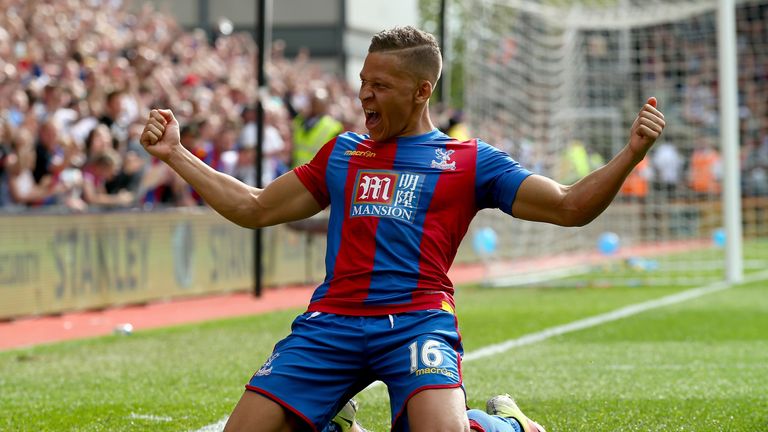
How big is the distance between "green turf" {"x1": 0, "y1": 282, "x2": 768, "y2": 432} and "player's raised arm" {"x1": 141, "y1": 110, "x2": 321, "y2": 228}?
151cm

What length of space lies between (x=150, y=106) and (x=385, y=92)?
1112 centimetres

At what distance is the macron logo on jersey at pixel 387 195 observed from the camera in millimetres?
4836

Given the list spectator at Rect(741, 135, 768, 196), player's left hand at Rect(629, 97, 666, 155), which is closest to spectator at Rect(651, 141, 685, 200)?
spectator at Rect(741, 135, 768, 196)

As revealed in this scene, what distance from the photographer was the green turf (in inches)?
256

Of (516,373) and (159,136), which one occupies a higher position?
(159,136)

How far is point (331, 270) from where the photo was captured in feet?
16.1

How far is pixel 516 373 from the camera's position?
817 centimetres

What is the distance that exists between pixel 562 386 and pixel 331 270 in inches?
119

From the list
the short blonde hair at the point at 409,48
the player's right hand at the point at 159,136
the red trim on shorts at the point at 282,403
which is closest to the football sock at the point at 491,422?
the red trim on shorts at the point at 282,403

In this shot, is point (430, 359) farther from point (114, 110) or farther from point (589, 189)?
point (114, 110)

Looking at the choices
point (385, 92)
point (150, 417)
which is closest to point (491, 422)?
point (385, 92)

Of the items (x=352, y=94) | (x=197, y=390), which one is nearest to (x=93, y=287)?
(x=197, y=390)

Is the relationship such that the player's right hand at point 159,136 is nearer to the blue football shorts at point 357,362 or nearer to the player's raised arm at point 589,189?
the blue football shorts at point 357,362

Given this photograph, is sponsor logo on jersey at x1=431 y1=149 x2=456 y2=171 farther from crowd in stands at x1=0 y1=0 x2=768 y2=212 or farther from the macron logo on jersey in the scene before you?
crowd in stands at x1=0 y1=0 x2=768 y2=212
